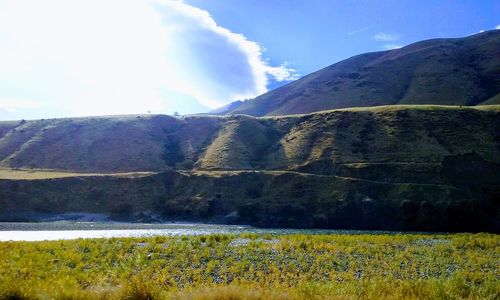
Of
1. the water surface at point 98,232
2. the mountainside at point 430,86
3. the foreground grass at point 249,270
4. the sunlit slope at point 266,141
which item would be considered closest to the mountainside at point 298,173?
the sunlit slope at point 266,141

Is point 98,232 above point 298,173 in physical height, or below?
below

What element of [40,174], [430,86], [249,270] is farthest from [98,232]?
[430,86]

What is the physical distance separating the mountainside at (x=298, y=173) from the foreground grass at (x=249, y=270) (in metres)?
40.2

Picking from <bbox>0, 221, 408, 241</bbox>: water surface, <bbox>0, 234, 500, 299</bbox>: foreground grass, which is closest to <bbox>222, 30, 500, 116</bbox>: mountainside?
<bbox>0, 221, 408, 241</bbox>: water surface

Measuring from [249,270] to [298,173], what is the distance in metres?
68.0

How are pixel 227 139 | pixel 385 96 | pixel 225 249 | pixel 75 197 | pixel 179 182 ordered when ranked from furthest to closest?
pixel 385 96, pixel 227 139, pixel 179 182, pixel 75 197, pixel 225 249

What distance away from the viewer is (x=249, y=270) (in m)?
21.8

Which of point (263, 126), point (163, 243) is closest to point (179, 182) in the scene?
point (263, 126)

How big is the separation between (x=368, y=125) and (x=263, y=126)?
3443 centimetres

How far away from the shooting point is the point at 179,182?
311 ft

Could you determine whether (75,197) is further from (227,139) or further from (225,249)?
(225,249)

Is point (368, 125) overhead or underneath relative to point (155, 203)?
overhead

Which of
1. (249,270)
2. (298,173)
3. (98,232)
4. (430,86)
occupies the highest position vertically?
(430,86)

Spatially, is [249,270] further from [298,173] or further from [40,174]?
[40,174]
